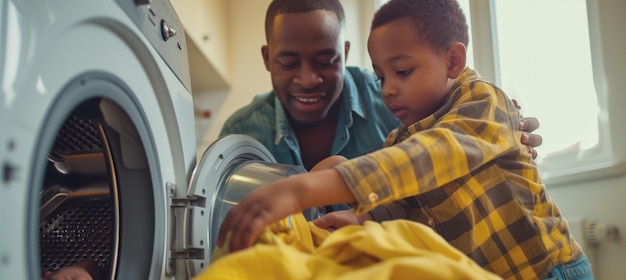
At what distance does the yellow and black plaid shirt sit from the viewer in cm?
73

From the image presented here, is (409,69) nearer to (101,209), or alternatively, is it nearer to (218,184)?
(218,184)

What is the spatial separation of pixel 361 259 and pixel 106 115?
36cm

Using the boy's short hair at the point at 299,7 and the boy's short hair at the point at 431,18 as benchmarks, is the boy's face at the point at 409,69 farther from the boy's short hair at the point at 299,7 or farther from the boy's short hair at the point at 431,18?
the boy's short hair at the point at 299,7

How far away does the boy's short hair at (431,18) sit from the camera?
95 centimetres

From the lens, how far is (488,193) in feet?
2.71

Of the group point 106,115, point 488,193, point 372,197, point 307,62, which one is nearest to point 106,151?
point 106,115

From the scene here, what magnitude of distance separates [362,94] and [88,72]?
0.96m

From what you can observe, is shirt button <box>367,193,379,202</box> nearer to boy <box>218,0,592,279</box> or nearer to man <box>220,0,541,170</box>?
boy <box>218,0,592,279</box>

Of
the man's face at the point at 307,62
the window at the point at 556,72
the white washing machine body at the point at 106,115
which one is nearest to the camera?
the white washing machine body at the point at 106,115

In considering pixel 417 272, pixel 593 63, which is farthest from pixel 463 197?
pixel 593 63

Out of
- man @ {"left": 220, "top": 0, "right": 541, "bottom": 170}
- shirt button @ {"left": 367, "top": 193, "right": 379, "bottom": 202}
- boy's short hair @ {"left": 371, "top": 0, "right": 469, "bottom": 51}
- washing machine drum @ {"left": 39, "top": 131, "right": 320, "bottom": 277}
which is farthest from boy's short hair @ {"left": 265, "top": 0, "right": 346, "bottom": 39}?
shirt button @ {"left": 367, "top": 193, "right": 379, "bottom": 202}

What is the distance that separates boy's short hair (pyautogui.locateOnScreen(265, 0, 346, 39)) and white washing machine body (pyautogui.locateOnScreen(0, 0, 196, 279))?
482 millimetres

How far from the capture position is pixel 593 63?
1.58 meters

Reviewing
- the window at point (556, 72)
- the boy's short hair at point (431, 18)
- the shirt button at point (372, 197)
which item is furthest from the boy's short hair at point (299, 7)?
the shirt button at point (372, 197)
